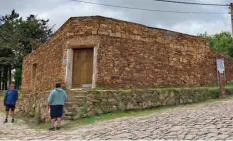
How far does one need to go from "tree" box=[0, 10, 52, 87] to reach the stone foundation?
18.0 metres

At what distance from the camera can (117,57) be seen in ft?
→ 42.1

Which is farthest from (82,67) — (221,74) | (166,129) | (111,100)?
(221,74)

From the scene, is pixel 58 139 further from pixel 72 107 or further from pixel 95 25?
pixel 95 25

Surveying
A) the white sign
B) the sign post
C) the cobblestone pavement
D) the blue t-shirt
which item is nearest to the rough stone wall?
the sign post

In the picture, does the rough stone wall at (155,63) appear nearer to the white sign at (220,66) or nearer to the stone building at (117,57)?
the stone building at (117,57)

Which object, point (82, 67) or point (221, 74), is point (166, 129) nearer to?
point (82, 67)

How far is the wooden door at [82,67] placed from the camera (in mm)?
12703

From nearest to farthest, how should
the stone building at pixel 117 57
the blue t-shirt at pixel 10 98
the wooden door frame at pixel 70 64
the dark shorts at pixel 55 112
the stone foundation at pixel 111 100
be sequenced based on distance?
the dark shorts at pixel 55 112 → the stone foundation at pixel 111 100 → the blue t-shirt at pixel 10 98 → the wooden door frame at pixel 70 64 → the stone building at pixel 117 57

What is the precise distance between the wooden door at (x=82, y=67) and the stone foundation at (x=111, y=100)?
1.78 meters

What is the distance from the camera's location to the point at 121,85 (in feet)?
41.6

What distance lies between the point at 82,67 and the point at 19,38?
20916 millimetres

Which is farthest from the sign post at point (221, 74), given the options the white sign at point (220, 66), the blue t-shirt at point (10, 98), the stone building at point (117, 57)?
the blue t-shirt at point (10, 98)

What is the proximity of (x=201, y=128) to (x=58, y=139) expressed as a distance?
3414 mm

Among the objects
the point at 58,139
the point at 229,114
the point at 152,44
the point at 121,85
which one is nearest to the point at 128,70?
the point at 121,85
